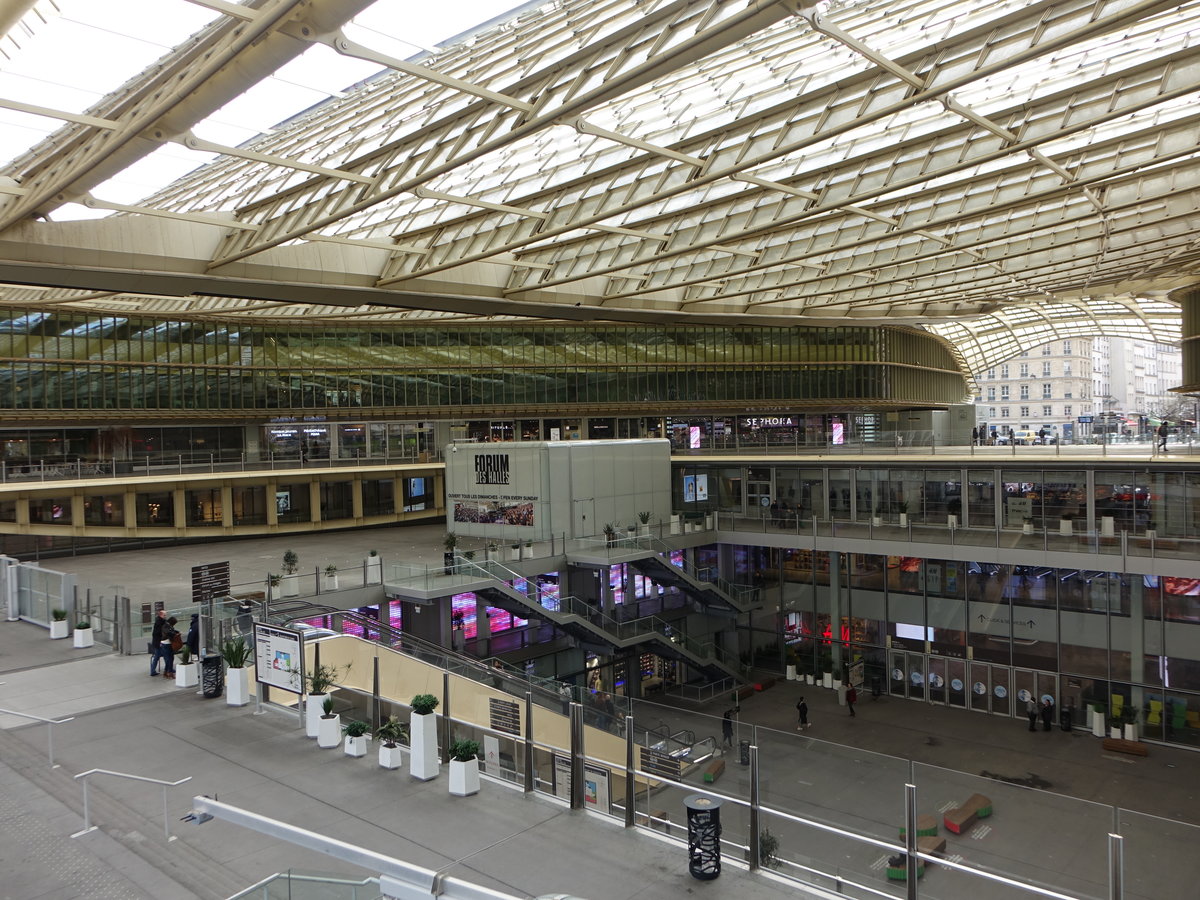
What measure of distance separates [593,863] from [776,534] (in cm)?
2719

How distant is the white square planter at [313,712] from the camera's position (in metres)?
14.5

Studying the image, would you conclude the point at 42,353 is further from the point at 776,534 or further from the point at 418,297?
the point at 776,534

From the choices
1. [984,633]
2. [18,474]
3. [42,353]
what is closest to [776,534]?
[984,633]

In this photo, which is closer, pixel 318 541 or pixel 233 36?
pixel 233 36

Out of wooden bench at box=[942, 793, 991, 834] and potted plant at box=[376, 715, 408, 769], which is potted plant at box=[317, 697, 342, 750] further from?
wooden bench at box=[942, 793, 991, 834]

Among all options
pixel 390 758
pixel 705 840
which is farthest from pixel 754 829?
pixel 390 758

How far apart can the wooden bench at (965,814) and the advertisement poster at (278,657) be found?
10629mm

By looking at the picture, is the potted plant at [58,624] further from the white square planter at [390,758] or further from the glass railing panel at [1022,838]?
the glass railing panel at [1022,838]

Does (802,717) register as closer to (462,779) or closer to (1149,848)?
(462,779)

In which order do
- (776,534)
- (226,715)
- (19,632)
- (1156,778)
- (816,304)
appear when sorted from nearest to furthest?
(226,715), (19,632), (1156,778), (776,534), (816,304)

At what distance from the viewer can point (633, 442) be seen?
3812 cm

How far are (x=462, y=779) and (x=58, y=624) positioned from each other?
15205 millimetres

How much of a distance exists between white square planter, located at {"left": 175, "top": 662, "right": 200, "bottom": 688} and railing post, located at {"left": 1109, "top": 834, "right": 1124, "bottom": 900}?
1583 centimetres

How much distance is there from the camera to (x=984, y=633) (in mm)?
31812
